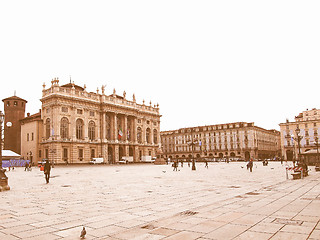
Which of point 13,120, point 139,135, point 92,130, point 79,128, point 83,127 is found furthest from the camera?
point 139,135

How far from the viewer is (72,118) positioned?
5884cm

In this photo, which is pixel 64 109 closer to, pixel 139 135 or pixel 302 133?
pixel 139 135

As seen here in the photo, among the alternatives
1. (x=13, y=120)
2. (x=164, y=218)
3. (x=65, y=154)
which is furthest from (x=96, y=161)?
(x=164, y=218)

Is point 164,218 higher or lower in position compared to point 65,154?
lower

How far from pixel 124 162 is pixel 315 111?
6567cm

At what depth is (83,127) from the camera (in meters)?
61.2

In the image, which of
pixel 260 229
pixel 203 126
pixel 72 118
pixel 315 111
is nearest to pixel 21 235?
pixel 260 229

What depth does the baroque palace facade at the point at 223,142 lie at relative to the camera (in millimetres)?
102125

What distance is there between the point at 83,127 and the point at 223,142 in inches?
2393

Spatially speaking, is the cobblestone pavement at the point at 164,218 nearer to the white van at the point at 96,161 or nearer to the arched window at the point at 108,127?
the white van at the point at 96,161

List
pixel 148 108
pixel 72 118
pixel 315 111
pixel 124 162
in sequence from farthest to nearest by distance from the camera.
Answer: pixel 315 111
pixel 148 108
pixel 124 162
pixel 72 118

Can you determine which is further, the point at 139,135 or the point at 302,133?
the point at 302,133

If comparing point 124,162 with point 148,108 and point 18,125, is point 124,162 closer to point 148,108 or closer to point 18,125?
point 148,108

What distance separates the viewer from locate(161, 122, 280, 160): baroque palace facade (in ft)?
335
